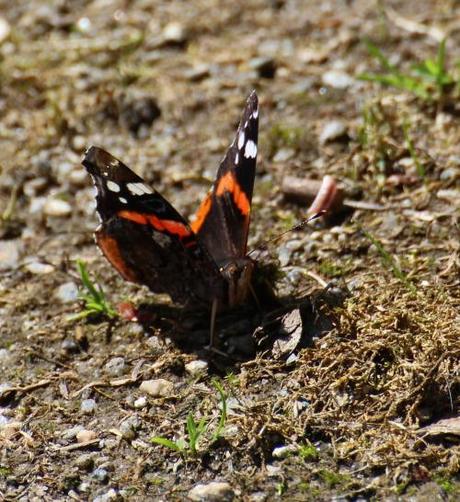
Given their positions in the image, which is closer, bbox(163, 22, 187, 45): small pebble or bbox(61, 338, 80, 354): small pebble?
bbox(61, 338, 80, 354): small pebble

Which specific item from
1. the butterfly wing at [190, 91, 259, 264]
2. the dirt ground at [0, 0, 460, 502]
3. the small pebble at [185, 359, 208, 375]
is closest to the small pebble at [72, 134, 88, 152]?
the dirt ground at [0, 0, 460, 502]

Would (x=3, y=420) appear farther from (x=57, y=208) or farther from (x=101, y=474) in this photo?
(x=57, y=208)

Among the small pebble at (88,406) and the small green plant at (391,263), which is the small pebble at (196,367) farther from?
the small green plant at (391,263)

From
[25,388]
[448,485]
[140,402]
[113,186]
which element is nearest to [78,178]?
[113,186]

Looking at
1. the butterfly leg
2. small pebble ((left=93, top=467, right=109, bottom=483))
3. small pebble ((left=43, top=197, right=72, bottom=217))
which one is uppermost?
small pebble ((left=43, top=197, right=72, bottom=217))

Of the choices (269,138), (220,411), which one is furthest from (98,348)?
(269,138)

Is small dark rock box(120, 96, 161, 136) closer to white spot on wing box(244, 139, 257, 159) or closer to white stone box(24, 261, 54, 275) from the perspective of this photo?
white stone box(24, 261, 54, 275)

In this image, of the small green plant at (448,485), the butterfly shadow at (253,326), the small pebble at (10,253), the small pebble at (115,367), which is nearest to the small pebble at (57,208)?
the small pebble at (10,253)

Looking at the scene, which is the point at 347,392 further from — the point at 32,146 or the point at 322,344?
the point at 32,146
